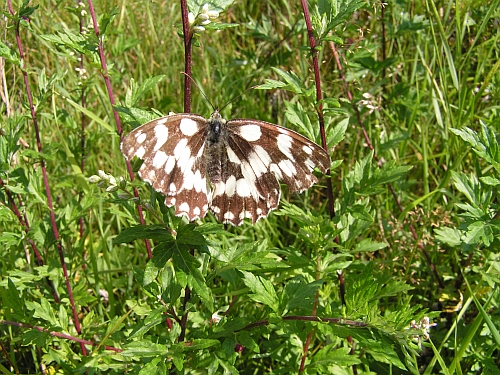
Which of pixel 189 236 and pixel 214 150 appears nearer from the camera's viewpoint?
pixel 189 236

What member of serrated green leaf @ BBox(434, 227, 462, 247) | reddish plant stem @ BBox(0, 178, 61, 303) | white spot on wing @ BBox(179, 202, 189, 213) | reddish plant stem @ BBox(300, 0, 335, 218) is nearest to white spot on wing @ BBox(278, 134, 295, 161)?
reddish plant stem @ BBox(300, 0, 335, 218)

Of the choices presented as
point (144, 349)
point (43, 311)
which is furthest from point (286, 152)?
point (43, 311)

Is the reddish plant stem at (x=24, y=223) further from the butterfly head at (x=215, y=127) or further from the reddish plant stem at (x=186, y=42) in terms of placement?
the reddish plant stem at (x=186, y=42)

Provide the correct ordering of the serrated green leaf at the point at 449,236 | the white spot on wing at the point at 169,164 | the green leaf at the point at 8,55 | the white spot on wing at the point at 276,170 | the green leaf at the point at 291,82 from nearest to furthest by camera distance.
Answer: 1. the white spot on wing at the point at 169,164
2. the white spot on wing at the point at 276,170
3. the green leaf at the point at 291,82
4. the green leaf at the point at 8,55
5. the serrated green leaf at the point at 449,236

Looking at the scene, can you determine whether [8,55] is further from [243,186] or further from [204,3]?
[243,186]

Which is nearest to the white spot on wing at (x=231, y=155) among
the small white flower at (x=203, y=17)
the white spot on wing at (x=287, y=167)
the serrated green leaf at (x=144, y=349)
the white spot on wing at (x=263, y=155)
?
the white spot on wing at (x=263, y=155)

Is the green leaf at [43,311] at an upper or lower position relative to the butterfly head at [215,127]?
lower
